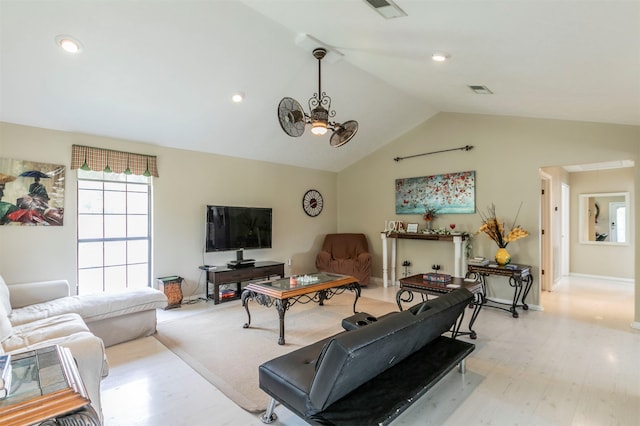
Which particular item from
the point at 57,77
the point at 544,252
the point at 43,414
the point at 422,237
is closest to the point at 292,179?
the point at 422,237

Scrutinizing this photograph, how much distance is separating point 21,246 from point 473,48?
5.25 meters

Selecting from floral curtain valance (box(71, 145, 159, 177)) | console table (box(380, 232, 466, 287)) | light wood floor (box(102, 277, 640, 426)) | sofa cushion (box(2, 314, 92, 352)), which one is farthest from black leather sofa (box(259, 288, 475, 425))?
floral curtain valance (box(71, 145, 159, 177))

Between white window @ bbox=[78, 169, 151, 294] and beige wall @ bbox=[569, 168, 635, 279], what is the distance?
8.69 m

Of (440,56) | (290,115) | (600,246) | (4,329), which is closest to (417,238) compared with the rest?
(440,56)

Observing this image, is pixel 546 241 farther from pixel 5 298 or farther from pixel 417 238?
pixel 5 298

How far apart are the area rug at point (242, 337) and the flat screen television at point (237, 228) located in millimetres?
998

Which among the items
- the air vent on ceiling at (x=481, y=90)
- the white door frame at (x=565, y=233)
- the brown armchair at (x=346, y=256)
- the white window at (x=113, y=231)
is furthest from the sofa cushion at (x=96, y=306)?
the white door frame at (x=565, y=233)

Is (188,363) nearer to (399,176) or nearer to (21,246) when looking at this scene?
(21,246)

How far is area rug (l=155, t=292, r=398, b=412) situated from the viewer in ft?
8.72

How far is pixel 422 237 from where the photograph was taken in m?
5.57

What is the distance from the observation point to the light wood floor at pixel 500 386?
2178 millimetres

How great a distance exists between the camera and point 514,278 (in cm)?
446

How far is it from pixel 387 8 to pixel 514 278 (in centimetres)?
395

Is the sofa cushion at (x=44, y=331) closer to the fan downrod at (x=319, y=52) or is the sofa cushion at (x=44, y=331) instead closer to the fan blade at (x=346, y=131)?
the fan blade at (x=346, y=131)
